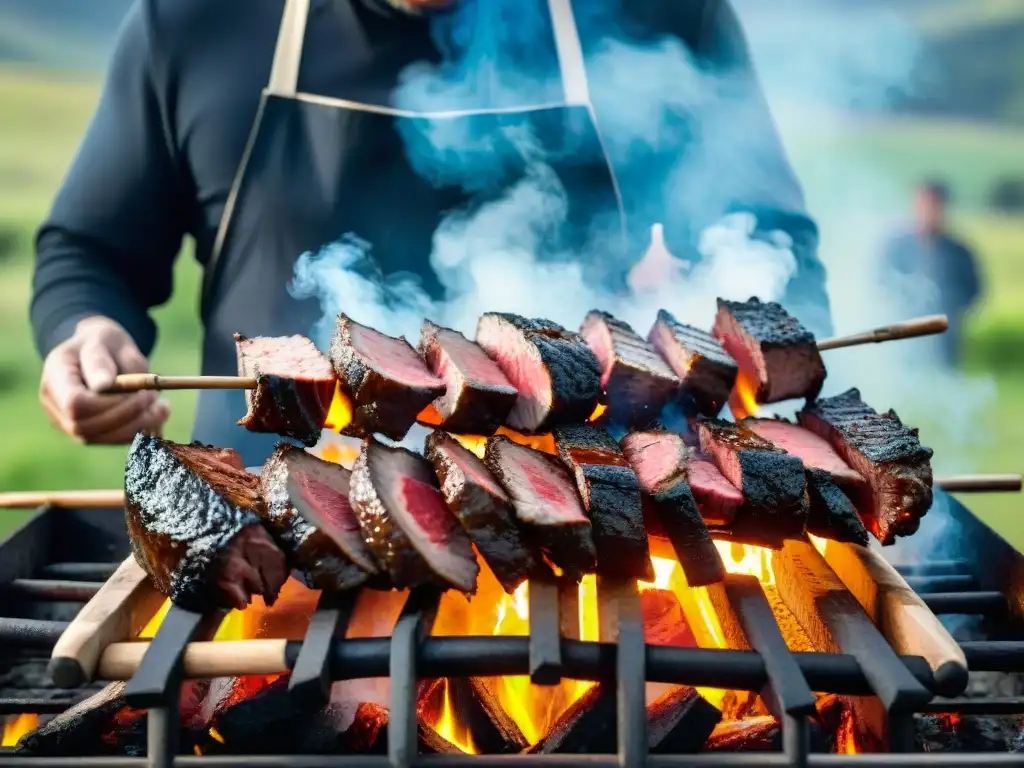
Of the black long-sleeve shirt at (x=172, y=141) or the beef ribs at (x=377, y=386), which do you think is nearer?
the beef ribs at (x=377, y=386)

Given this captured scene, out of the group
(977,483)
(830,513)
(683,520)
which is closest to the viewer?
(683,520)

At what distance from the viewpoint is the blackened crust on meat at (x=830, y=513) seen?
86.4 inches

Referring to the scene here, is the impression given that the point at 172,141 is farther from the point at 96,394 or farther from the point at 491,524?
the point at 491,524

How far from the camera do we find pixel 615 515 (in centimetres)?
202

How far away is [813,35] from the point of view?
8203mm

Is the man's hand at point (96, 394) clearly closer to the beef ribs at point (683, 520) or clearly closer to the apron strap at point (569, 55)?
the beef ribs at point (683, 520)

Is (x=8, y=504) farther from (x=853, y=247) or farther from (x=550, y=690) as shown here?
(x=853, y=247)

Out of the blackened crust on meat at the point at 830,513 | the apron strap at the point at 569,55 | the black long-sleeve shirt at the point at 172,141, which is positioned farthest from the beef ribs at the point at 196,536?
the apron strap at the point at 569,55

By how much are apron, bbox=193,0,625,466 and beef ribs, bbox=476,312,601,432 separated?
4.94 feet

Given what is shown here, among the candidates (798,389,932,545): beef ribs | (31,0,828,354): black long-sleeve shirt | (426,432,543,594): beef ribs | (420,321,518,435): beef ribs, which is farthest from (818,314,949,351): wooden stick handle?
(31,0,828,354): black long-sleeve shirt

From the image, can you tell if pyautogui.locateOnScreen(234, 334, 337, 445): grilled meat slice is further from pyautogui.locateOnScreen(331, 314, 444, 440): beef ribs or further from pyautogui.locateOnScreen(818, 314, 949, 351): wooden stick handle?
pyautogui.locateOnScreen(818, 314, 949, 351): wooden stick handle

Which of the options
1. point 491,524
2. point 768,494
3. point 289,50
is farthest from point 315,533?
point 289,50

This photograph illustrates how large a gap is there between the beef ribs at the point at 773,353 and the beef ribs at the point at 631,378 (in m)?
0.26

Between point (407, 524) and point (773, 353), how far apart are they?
1.20 m
